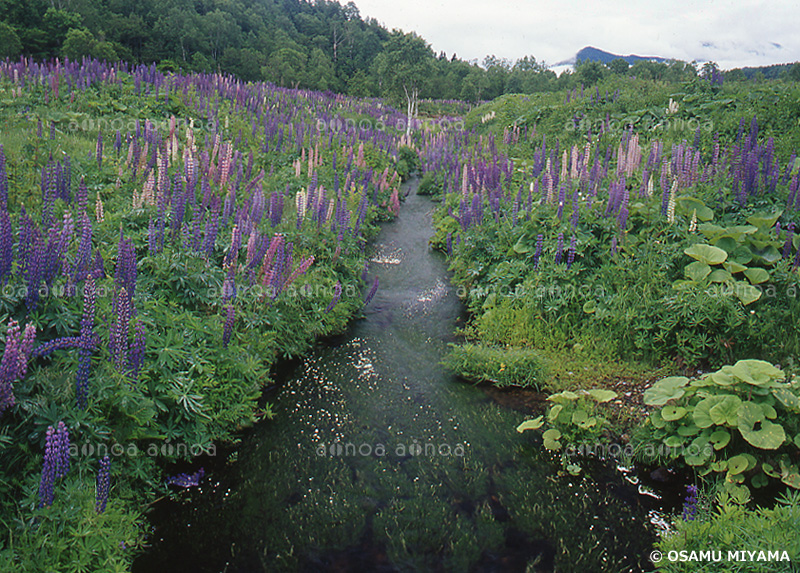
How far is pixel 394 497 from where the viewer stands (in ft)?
14.9

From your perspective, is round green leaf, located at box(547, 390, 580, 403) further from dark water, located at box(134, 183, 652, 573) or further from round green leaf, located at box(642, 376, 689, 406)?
round green leaf, located at box(642, 376, 689, 406)

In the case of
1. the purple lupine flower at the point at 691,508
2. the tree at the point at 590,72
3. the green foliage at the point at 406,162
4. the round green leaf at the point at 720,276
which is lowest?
the purple lupine flower at the point at 691,508

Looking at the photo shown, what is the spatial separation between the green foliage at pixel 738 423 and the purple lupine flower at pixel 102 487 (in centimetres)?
451

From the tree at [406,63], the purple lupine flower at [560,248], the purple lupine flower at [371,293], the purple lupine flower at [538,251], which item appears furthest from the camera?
the tree at [406,63]

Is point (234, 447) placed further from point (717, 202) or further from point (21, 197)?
point (717, 202)

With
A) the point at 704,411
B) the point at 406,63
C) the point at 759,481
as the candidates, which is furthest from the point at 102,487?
the point at 406,63

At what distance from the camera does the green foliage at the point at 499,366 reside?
6.51 m

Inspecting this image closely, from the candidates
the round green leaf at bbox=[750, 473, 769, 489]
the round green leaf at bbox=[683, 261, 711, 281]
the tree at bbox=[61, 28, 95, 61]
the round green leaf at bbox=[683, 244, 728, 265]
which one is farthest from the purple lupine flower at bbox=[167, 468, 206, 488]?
the tree at bbox=[61, 28, 95, 61]

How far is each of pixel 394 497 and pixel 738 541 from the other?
8.56 ft

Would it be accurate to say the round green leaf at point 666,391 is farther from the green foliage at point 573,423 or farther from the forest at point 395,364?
the green foliage at point 573,423

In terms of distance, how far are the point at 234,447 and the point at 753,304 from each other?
640cm

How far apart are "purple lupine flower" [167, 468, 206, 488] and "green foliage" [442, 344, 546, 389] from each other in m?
3.42

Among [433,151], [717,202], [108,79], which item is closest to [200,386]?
[717,202]

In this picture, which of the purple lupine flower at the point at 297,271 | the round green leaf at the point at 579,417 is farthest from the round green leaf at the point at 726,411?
the purple lupine flower at the point at 297,271
